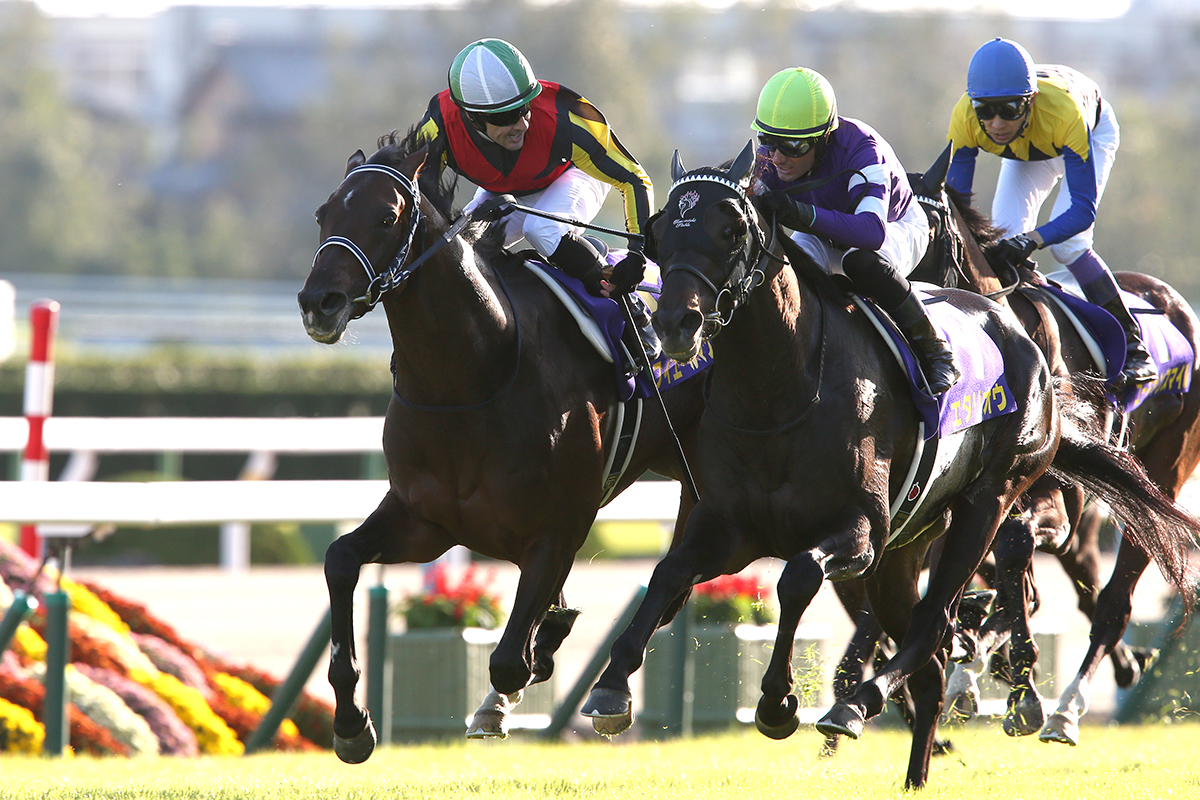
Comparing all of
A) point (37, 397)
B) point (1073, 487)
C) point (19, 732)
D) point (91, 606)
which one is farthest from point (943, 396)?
point (37, 397)

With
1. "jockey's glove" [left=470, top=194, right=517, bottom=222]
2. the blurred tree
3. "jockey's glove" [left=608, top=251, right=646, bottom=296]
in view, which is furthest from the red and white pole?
the blurred tree

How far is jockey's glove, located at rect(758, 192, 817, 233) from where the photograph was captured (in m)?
3.88

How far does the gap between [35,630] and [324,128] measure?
4304cm

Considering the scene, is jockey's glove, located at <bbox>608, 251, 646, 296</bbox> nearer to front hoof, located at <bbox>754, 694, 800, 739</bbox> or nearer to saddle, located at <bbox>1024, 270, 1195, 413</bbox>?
front hoof, located at <bbox>754, 694, 800, 739</bbox>

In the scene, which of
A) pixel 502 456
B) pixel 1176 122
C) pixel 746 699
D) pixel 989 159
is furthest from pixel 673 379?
pixel 1176 122

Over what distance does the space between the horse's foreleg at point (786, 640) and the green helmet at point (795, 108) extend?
47.2 inches

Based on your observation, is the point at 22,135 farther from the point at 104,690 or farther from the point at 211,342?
the point at 104,690

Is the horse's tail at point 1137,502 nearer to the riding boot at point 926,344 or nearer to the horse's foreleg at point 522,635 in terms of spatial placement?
the riding boot at point 926,344

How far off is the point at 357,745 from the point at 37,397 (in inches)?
117

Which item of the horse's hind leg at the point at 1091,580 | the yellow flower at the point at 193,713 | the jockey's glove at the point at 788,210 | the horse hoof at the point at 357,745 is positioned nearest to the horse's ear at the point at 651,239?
the jockey's glove at the point at 788,210

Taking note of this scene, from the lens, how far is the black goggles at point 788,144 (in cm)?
433

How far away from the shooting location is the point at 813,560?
12.5 ft

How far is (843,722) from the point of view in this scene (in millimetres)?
3898

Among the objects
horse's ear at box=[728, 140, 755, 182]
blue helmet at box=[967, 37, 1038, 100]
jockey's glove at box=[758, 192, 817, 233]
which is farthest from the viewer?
blue helmet at box=[967, 37, 1038, 100]
